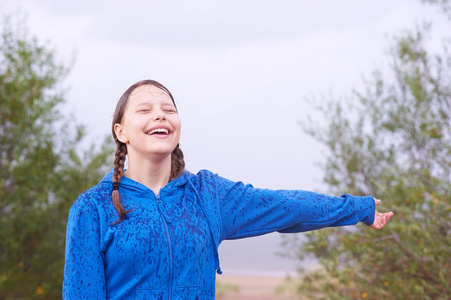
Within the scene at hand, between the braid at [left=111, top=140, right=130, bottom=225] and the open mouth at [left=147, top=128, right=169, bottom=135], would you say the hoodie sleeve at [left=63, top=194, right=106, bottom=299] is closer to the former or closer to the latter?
the braid at [left=111, top=140, right=130, bottom=225]

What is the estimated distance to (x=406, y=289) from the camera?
19.3 feet

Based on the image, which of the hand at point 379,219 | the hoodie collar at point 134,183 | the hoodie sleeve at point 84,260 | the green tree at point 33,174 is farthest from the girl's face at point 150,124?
the green tree at point 33,174

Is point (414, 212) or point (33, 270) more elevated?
point (414, 212)

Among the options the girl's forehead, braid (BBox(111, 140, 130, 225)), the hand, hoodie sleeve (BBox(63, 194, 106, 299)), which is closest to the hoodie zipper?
braid (BBox(111, 140, 130, 225))

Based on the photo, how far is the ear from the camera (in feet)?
8.43

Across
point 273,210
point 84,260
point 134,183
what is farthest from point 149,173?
point 273,210

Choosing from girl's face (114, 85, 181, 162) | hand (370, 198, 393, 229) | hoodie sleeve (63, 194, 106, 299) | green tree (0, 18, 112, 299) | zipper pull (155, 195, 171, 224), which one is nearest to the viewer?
hoodie sleeve (63, 194, 106, 299)

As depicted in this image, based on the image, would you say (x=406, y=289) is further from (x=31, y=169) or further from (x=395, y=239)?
(x=31, y=169)

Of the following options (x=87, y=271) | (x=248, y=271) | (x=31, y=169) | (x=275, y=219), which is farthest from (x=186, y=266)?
(x=248, y=271)

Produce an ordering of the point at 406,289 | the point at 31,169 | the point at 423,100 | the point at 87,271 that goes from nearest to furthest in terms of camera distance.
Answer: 1. the point at 87,271
2. the point at 406,289
3. the point at 423,100
4. the point at 31,169

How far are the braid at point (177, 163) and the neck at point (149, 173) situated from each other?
80 millimetres

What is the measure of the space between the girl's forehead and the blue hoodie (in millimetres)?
352

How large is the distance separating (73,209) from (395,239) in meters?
4.55

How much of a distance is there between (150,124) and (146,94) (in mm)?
152
